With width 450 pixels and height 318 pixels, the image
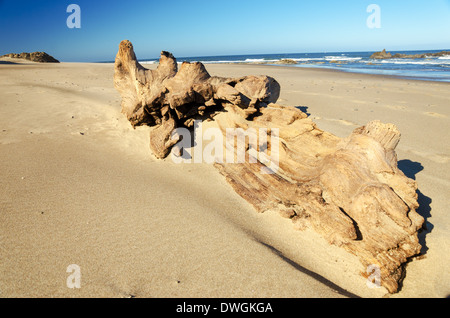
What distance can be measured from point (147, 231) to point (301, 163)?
6.68ft

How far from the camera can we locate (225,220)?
2932mm

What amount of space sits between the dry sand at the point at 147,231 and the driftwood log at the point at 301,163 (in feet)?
0.67

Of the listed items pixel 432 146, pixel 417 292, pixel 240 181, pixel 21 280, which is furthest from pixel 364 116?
pixel 21 280

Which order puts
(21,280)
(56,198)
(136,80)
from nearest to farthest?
(21,280), (56,198), (136,80)

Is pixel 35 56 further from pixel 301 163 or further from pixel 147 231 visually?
pixel 301 163

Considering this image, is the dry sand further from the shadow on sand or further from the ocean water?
the ocean water

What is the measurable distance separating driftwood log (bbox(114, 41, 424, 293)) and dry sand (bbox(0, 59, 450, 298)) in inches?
8.0

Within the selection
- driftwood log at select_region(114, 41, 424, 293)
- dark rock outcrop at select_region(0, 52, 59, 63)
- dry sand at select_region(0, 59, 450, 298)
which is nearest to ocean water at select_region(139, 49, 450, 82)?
driftwood log at select_region(114, 41, 424, 293)

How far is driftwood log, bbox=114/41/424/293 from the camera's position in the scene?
2367 mm

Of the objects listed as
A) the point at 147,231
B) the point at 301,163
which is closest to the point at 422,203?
the point at 301,163

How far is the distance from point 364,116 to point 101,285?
287 inches

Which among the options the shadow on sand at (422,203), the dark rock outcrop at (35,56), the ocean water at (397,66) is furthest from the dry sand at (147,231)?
the dark rock outcrop at (35,56)

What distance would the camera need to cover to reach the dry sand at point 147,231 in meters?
2.08
